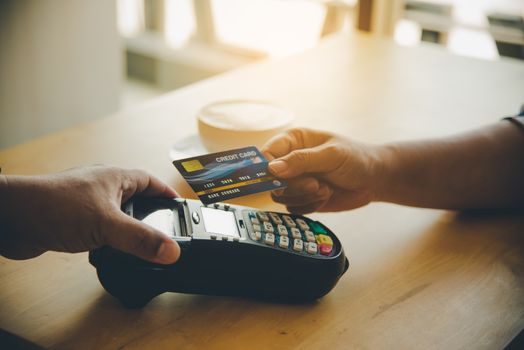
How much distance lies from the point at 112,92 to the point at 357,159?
184cm

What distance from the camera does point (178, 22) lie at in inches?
144

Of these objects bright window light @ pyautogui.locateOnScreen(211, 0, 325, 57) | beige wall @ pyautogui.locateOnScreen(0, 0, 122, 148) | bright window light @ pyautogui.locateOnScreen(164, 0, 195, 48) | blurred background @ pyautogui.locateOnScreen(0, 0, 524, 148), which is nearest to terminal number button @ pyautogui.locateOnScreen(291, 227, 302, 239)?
blurred background @ pyautogui.locateOnScreen(0, 0, 524, 148)

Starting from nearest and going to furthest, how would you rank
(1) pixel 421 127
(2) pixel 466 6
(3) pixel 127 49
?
(1) pixel 421 127 < (2) pixel 466 6 < (3) pixel 127 49

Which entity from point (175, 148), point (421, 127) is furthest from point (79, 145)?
point (421, 127)

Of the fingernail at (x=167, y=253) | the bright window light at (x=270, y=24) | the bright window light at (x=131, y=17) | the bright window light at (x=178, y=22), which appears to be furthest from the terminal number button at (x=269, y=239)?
the bright window light at (x=131, y=17)

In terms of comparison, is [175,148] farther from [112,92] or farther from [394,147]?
[112,92]

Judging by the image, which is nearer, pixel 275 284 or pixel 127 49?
pixel 275 284

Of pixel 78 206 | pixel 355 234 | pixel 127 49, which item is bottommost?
pixel 127 49

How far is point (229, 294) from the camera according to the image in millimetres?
657

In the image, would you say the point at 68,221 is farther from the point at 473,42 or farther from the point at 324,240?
the point at 473,42

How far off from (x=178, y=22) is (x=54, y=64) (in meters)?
1.53

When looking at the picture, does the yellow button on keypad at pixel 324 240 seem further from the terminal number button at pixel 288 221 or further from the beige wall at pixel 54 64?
the beige wall at pixel 54 64

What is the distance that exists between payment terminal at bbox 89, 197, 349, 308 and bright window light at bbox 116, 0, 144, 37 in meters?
3.25

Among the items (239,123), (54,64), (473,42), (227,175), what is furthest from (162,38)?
(227,175)
